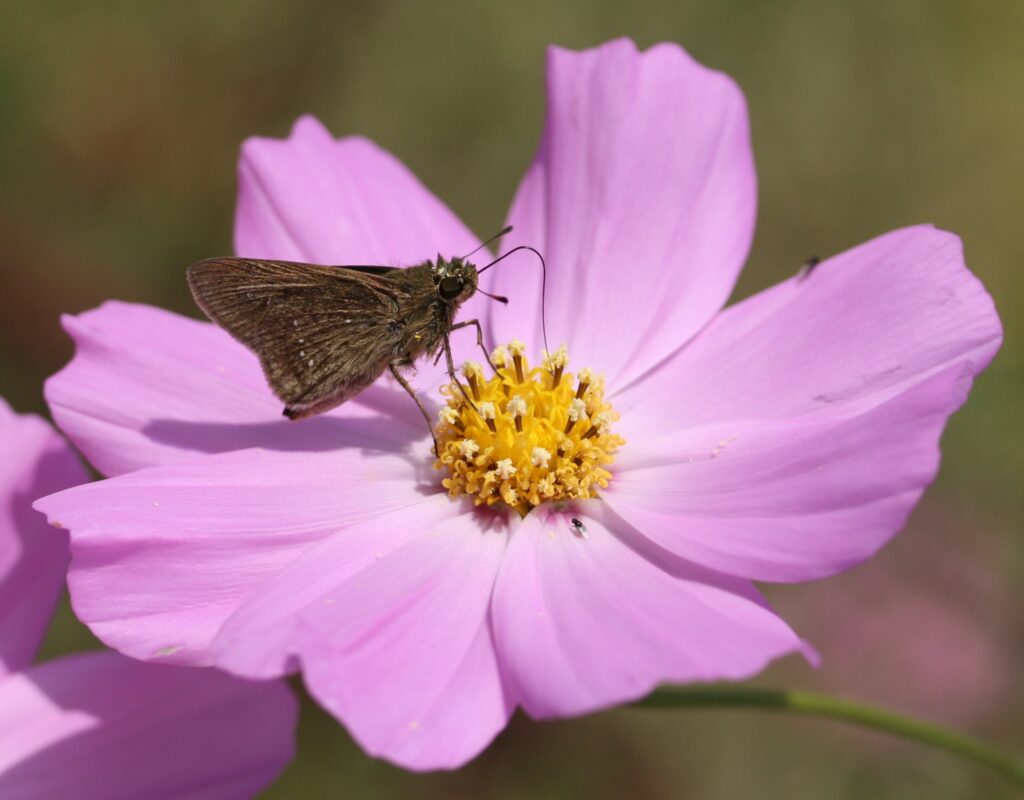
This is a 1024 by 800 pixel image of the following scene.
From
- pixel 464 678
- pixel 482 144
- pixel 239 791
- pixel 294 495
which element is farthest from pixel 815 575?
pixel 482 144

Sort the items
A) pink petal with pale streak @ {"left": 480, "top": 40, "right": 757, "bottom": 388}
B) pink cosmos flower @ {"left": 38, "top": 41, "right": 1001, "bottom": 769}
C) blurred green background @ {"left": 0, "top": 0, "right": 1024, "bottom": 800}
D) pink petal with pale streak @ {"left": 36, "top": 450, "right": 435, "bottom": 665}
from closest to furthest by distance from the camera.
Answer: pink cosmos flower @ {"left": 38, "top": 41, "right": 1001, "bottom": 769}, pink petal with pale streak @ {"left": 36, "top": 450, "right": 435, "bottom": 665}, pink petal with pale streak @ {"left": 480, "top": 40, "right": 757, "bottom": 388}, blurred green background @ {"left": 0, "top": 0, "right": 1024, "bottom": 800}

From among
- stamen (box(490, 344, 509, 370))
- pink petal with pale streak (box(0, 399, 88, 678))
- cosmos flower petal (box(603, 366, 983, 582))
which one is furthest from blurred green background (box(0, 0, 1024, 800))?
cosmos flower petal (box(603, 366, 983, 582))

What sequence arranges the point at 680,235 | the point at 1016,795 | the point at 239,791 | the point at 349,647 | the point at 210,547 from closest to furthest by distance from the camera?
the point at 349,647
the point at 210,547
the point at 239,791
the point at 680,235
the point at 1016,795

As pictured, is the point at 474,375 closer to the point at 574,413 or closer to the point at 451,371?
the point at 451,371

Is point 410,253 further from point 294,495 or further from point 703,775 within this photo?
point 703,775

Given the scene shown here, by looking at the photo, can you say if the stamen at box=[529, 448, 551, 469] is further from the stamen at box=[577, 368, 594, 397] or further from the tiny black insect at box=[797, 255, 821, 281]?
the tiny black insect at box=[797, 255, 821, 281]

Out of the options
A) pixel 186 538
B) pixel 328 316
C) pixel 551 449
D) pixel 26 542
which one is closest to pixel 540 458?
pixel 551 449
